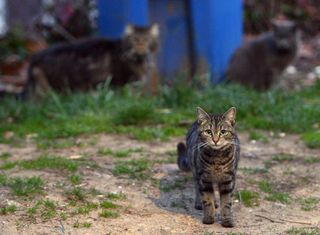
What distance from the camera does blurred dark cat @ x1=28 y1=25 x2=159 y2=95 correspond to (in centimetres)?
954

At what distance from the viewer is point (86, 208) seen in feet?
16.8

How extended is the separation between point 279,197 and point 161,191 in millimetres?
853

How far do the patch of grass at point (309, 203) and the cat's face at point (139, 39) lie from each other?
14.6 feet

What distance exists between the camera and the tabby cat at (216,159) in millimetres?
4855

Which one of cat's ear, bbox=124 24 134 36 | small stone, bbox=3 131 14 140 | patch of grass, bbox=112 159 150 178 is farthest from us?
cat's ear, bbox=124 24 134 36

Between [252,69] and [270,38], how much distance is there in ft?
1.60

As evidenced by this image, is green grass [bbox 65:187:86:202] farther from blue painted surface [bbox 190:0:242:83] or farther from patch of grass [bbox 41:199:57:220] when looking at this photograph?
blue painted surface [bbox 190:0:242:83]

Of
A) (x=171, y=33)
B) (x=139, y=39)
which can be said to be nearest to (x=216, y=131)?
(x=139, y=39)

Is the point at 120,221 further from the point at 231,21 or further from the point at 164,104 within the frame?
the point at 231,21

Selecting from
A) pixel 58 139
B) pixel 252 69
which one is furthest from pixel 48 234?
pixel 252 69

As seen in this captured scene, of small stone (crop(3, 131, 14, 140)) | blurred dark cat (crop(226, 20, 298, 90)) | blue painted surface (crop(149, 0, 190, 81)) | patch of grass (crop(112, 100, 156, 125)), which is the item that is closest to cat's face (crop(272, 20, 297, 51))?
blurred dark cat (crop(226, 20, 298, 90))

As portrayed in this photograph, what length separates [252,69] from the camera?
10312mm

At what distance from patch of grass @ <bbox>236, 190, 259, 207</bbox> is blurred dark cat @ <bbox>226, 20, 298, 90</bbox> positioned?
468 centimetres

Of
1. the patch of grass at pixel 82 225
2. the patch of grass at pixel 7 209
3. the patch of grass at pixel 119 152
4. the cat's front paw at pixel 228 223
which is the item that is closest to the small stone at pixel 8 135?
the patch of grass at pixel 119 152
